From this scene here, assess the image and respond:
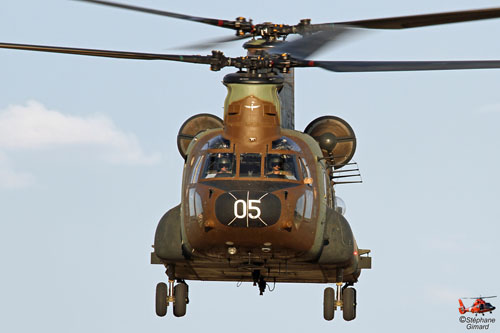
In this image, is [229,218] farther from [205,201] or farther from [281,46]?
[281,46]

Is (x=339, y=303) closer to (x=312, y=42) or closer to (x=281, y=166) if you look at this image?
(x=281, y=166)

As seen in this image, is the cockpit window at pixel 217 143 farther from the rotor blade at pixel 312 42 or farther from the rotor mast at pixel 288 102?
the rotor mast at pixel 288 102

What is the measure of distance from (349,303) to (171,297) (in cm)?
477

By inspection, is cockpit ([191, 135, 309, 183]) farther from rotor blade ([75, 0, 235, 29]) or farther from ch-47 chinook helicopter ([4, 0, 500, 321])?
rotor blade ([75, 0, 235, 29])

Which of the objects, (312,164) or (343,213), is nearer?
(312,164)

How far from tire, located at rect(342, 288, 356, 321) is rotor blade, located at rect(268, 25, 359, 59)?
802 cm

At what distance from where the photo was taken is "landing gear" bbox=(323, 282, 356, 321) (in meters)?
33.3

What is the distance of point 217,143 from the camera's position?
102 ft

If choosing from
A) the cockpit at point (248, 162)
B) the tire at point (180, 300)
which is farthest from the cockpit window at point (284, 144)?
the tire at point (180, 300)

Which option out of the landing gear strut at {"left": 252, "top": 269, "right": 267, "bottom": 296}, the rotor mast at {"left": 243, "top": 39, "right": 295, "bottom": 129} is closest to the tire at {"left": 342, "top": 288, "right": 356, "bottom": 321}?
the landing gear strut at {"left": 252, "top": 269, "right": 267, "bottom": 296}

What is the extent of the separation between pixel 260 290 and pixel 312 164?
4580 mm

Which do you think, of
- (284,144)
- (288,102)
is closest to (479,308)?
(288,102)

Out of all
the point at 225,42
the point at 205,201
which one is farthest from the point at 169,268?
the point at 225,42

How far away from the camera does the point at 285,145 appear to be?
102 ft
